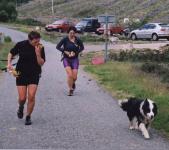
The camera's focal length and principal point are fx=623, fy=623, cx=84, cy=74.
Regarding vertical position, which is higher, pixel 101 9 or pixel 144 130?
pixel 144 130

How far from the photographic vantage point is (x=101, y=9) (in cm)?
9650

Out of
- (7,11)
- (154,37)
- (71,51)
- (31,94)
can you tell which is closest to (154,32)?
(154,37)

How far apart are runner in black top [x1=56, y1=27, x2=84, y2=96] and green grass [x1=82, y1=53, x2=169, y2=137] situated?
4.15 ft

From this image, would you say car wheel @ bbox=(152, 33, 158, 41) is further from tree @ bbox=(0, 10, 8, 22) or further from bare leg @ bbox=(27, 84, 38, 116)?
tree @ bbox=(0, 10, 8, 22)

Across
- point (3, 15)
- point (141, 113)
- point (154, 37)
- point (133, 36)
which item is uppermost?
point (141, 113)

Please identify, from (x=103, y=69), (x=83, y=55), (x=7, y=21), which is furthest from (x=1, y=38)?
Answer: (x=7, y=21)

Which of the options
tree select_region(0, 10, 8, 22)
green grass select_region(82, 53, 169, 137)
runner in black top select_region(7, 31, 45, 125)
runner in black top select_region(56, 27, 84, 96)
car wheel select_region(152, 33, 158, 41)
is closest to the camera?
runner in black top select_region(7, 31, 45, 125)

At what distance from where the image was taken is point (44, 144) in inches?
398

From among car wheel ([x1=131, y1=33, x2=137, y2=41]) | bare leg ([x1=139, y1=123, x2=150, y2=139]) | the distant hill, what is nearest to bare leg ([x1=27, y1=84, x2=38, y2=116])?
bare leg ([x1=139, y1=123, x2=150, y2=139])

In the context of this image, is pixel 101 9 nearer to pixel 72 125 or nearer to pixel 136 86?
pixel 136 86

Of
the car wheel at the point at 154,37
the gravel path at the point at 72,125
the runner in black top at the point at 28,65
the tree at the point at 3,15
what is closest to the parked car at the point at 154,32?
the car wheel at the point at 154,37

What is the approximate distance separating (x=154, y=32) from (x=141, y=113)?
4290 cm

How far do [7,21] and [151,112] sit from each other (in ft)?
309

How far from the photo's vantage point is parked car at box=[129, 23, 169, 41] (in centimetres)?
5241
